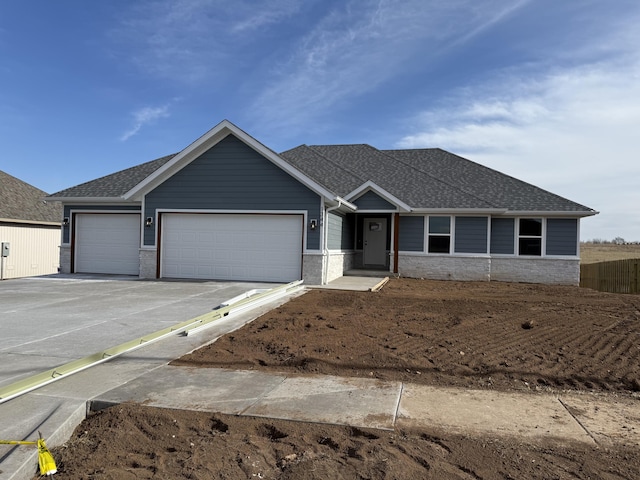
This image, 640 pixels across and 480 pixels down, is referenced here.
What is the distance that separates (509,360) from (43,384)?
220 inches

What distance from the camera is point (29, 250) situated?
21.6 m

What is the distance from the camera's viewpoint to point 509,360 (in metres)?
6.19

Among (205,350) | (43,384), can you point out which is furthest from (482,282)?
(43,384)

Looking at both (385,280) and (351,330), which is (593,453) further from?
(385,280)

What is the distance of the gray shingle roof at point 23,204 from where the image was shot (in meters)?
20.7

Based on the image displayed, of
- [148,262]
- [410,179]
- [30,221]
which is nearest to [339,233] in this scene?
[410,179]

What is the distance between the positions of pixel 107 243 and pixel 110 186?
2.20 m

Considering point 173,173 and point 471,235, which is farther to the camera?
point 471,235

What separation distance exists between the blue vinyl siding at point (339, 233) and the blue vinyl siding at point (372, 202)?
34.4 inches

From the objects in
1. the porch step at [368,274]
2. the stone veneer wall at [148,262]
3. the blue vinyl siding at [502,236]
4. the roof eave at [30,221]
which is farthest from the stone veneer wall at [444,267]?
the roof eave at [30,221]

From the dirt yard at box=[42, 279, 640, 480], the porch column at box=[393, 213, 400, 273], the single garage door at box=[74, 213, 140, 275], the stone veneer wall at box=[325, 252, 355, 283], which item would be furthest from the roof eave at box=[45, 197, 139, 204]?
the porch column at box=[393, 213, 400, 273]

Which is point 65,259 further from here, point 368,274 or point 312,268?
point 368,274

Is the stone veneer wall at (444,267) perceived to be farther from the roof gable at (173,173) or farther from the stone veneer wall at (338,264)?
the roof gable at (173,173)

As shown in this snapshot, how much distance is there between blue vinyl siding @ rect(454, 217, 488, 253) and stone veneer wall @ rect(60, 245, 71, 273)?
1457 cm
